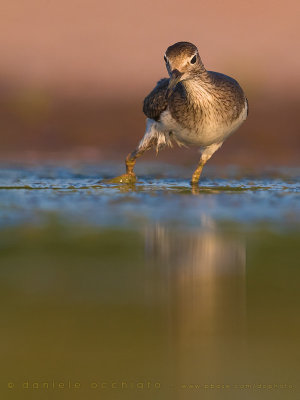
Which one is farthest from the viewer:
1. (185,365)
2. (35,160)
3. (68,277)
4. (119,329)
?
(35,160)

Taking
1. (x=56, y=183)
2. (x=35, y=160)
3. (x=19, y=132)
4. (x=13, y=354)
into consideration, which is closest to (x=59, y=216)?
(x=56, y=183)

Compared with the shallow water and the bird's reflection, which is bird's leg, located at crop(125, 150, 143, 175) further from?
the bird's reflection

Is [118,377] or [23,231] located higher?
[23,231]

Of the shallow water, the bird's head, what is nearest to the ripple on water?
the shallow water

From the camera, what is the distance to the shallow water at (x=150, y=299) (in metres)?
2.75

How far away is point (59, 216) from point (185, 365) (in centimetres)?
374

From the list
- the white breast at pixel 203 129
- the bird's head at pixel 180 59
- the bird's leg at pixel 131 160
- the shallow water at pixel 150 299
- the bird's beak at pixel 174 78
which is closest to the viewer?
the shallow water at pixel 150 299

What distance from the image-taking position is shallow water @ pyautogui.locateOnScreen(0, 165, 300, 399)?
9.02 feet

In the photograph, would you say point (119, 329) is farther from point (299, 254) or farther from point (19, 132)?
point (19, 132)

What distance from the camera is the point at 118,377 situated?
2758 mm

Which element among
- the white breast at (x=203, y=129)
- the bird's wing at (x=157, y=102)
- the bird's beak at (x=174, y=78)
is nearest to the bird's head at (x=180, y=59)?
the bird's beak at (x=174, y=78)

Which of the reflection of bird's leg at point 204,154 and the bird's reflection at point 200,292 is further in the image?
the reflection of bird's leg at point 204,154

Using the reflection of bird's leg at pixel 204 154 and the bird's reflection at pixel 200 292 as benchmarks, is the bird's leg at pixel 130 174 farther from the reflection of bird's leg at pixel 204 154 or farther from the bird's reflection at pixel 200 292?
the bird's reflection at pixel 200 292

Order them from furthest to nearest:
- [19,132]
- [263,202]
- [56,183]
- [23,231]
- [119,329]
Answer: [19,132] → [56,183] → [263,202] → [23,231] → [119,329]
